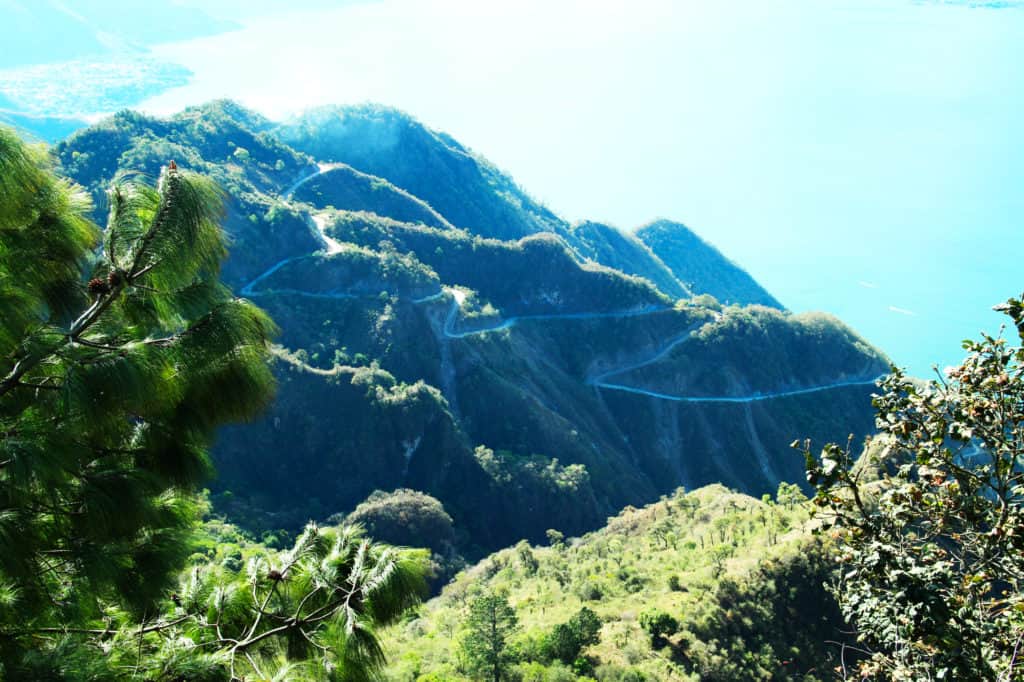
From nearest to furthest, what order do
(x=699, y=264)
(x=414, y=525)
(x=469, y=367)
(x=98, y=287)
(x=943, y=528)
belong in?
1. (x=98, y=287)
2. (x=943, y=528)
3. (x=414, y=525)
4. (x=469, y=367)
5. (x=699, y=264)

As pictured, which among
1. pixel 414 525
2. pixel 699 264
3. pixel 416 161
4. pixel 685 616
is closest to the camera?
pixel 685 616

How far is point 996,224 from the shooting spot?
278ft

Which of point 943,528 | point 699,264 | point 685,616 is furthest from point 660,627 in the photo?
point 699,264

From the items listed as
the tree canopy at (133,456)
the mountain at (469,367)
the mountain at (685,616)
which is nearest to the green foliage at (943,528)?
the tree canopy at (133,456)

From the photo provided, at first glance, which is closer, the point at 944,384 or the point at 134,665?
the point at 134,665

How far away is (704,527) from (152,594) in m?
22.4

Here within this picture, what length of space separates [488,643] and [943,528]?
38.0 ft

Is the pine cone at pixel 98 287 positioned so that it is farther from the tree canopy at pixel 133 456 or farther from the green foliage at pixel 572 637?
the green foliage at pixel 572 637

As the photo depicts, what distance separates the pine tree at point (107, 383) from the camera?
3701 millimetres

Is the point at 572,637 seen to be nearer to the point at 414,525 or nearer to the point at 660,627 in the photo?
the point at 660,627

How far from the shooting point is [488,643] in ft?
48.3

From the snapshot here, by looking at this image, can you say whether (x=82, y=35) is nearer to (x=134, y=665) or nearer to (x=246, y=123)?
(x=246, y=123)

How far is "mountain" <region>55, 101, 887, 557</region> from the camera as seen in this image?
127ft

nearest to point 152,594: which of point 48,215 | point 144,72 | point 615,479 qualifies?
point 48,215
